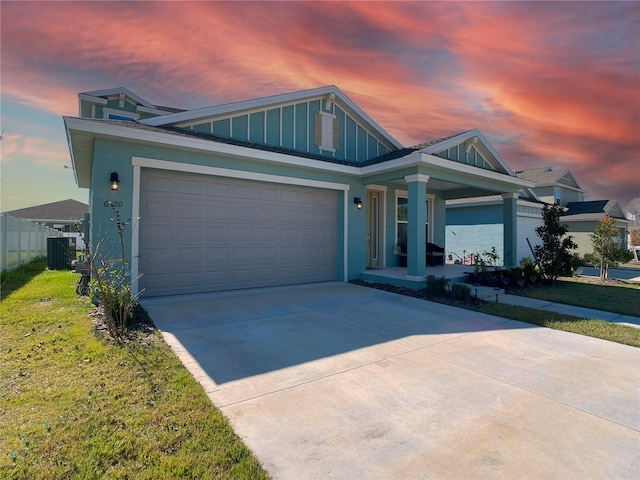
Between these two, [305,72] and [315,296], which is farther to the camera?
[305,72]

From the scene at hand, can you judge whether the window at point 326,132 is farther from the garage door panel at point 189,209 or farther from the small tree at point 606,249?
the small tree at point 606,249

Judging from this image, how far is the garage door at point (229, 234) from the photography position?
7.41 m

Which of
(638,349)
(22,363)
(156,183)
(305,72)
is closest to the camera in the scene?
(22,363)

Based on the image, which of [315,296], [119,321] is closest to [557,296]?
[315,296]

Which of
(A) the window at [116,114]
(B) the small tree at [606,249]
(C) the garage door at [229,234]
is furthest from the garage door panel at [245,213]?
(B) the small tree at [606,249]

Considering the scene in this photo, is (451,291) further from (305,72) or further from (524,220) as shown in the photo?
(524,220)

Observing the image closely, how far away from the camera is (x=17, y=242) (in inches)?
493

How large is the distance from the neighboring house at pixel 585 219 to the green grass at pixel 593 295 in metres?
11.3

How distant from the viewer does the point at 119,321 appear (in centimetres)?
525

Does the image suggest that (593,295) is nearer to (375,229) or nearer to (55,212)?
(375,229)

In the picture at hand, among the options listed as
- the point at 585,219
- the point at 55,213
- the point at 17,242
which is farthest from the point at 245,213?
the point at 55,213

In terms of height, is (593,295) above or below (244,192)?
below

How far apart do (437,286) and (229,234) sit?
523cm

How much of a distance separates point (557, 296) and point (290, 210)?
747 cm
